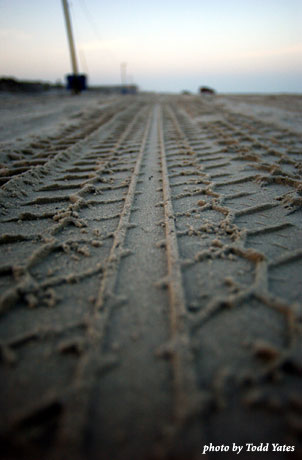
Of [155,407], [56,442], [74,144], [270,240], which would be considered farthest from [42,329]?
[74,144]

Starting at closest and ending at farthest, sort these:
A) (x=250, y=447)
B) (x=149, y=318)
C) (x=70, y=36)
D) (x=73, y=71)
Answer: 1. (x=250, y=447)
2. (x=149, y=318)
3. (x=70, y=36)
4. (x=73, y=71)

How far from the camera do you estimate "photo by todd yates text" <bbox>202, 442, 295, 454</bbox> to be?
0.73m

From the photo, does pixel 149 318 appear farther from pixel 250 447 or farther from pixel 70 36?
pixel 70 36

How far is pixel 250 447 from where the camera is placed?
29.2 inches

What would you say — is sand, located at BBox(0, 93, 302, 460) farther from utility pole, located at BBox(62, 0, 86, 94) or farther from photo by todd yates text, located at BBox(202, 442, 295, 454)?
utility pole, located at BBox(62, 0, 86, 94)

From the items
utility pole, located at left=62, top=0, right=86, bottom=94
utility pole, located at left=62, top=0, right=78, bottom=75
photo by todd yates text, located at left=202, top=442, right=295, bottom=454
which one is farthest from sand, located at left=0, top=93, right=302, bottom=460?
utility pole, located at left=62, top=0, right=78, bottom=75

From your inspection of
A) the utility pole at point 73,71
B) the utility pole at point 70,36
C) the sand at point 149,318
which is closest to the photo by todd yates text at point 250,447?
the sand at point 149,318

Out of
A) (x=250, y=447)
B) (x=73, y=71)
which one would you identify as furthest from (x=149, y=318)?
(x=73, y=71)

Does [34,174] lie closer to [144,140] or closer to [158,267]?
[158,267]

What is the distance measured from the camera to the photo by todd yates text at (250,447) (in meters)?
0.73

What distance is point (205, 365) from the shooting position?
0.92 metres

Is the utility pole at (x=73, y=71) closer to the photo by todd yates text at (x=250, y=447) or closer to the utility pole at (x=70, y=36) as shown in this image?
the utility pole at (x=70, y=36)

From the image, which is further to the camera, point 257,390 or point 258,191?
point 258,191

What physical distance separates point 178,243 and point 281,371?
89 centimetres
